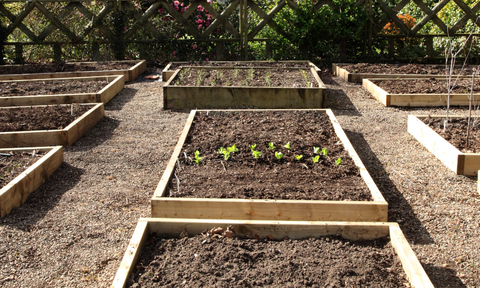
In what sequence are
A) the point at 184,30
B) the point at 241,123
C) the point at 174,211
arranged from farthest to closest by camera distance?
the point at 184,30 < the point at 241,123 < the point at 174,211

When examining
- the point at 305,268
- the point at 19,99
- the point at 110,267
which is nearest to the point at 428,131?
the point at 305,268

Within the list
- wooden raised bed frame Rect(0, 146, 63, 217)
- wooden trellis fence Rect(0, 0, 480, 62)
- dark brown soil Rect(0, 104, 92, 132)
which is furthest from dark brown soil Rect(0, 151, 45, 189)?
wooden trellis fence Rect(0, 0, 480, 62)

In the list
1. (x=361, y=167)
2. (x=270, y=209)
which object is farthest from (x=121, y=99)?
(x=270, y=209)

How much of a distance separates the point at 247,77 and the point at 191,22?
11.1 ft

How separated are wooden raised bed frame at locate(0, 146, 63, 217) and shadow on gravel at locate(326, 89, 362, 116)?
3.59 m

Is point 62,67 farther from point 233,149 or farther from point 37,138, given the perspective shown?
point 233,149

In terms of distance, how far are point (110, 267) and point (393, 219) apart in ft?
6.56

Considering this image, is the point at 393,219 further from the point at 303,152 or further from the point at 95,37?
the point at 95,37

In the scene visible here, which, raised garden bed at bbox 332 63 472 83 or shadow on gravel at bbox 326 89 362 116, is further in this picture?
raised garden bed at bbox 332 63 472 83

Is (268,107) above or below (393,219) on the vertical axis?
above

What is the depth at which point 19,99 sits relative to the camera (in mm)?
5992

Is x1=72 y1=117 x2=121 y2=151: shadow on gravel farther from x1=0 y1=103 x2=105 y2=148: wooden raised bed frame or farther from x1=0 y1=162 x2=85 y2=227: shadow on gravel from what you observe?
x1=0 y1=162 x2=85 y2=227: shadow on gravel

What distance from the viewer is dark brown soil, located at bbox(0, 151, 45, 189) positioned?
11.6ft

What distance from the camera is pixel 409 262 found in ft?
7.46
